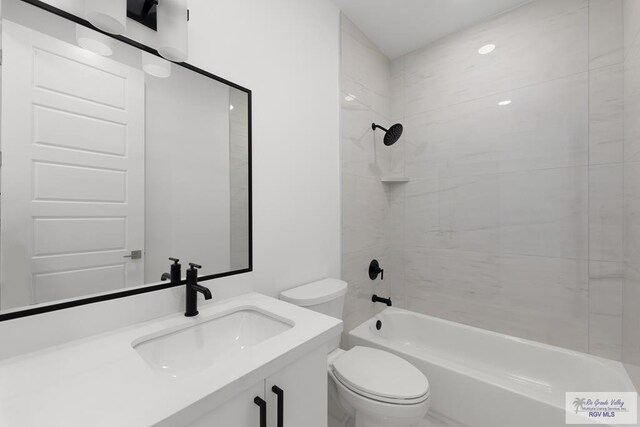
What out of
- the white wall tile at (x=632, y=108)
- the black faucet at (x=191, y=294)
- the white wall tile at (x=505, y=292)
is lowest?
the white wall tile at (x=505, y=292)

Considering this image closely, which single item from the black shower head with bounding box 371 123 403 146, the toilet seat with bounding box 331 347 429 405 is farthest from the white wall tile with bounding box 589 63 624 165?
the toilet seat with bounding box 331 347 429 405

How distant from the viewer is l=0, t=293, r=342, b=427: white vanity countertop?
0.47m

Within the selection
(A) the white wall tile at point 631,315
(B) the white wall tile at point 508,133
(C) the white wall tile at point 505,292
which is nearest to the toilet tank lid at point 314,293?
(C) the white wall tile at point 505,292

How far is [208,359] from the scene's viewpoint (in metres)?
0.89

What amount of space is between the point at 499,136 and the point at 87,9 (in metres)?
2.15

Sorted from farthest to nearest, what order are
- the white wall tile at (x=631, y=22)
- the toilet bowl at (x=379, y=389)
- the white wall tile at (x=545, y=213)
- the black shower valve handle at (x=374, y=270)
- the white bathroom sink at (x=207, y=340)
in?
the black shower valve handle at (x=374, y=270), the white wall tile at (x=545, y=213), the white wall tile at (x=631, y=22), the toilet bowl at (x=379, y=389), the white bathroom sink at (x=207, y=340)

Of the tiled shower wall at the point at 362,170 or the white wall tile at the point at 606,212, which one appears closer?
the white wall tile at the point at 606,212

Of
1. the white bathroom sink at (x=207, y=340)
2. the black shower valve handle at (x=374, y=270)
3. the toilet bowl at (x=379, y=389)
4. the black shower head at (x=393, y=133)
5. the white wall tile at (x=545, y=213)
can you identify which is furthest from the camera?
the black shower valve handle at (x=374, y=270)

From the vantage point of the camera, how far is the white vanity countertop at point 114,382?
1.53 feet

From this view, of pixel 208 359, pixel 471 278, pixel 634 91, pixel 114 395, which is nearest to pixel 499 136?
pixel 634 91

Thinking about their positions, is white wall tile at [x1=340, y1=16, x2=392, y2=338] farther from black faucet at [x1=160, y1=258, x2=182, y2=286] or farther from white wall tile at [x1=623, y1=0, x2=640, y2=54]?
white wall tile at [x1=623, y1=0, x2=640, y2=54]

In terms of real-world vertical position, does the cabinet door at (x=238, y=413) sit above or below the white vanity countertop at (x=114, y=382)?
below

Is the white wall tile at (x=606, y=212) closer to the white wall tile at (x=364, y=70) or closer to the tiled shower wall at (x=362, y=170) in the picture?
the tiled shower wall at (x=362, y=170)

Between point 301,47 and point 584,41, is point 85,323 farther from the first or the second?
point 584,41
